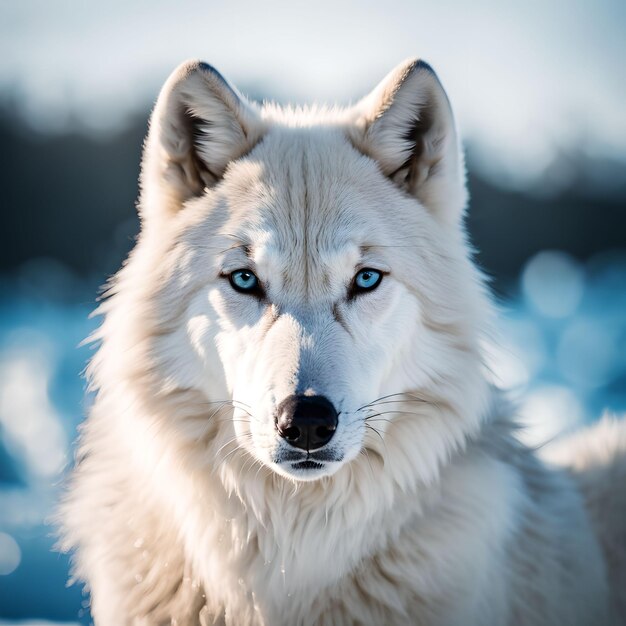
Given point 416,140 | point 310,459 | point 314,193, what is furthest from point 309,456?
point 416,140

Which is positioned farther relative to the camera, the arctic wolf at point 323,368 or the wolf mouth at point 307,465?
the arctic wolf at point 323,368

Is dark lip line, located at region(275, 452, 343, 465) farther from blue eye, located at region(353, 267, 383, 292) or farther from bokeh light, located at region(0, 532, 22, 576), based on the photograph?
bokeh light, located at region(0, 532, 22, 576)

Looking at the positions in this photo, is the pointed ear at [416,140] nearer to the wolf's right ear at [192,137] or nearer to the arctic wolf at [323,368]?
the arctic wolf at [323,368]

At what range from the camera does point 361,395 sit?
2.53 meters

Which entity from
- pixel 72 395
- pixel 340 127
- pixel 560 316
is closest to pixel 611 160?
pixel 560 316

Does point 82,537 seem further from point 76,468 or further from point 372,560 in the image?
point 372,560

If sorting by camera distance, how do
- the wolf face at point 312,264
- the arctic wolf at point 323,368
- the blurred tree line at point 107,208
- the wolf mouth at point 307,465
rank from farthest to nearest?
1. the blurred tree line at point 107,208
2. the arctic wolf at point 323,368
3. the wolf face at point 312,264
4. the wolf mouth at point 307,465

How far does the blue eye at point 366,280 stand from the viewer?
2.73m

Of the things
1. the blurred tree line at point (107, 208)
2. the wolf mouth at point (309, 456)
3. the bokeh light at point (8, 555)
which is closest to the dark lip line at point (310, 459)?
the wolf mouth at point (309, 456)

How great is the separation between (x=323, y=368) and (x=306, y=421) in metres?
0.22

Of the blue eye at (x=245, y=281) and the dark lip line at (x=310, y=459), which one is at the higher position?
the blue eye at (x=245, y=281)

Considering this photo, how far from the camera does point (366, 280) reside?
2734 mm

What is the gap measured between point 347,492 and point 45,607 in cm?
307

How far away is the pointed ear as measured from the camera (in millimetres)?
2906
